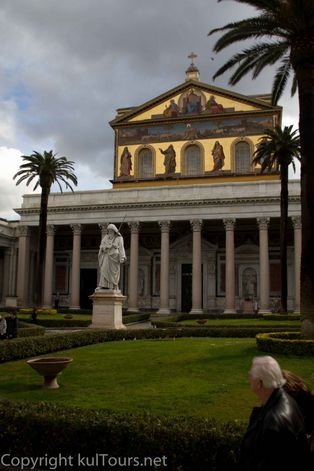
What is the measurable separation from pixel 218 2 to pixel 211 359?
12557 millimetres

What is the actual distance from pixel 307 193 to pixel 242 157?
91.5 feet

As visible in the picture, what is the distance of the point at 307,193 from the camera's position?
1394 centimetres

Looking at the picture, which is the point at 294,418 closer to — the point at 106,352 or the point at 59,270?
the point at 106,352

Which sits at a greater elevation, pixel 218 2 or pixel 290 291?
pixel 218 2

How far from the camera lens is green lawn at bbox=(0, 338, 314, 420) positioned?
7156 mm

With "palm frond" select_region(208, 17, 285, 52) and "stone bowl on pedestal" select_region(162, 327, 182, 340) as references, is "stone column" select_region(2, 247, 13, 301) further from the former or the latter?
"palm frond" select_region(208, 17, 285, 52)

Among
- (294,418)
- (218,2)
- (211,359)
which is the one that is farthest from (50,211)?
(294,418)

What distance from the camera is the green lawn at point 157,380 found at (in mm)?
7156

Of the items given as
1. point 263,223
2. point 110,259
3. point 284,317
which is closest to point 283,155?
point 263,223

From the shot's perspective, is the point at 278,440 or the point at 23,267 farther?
the point at 23,267

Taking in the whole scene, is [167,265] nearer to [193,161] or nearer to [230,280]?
[230,280]

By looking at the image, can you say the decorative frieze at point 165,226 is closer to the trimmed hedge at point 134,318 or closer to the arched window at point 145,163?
the arched window at point 145,163

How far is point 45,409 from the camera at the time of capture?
6078 millimetres

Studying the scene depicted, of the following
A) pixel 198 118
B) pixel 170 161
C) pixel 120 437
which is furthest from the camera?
pixel 170 161
